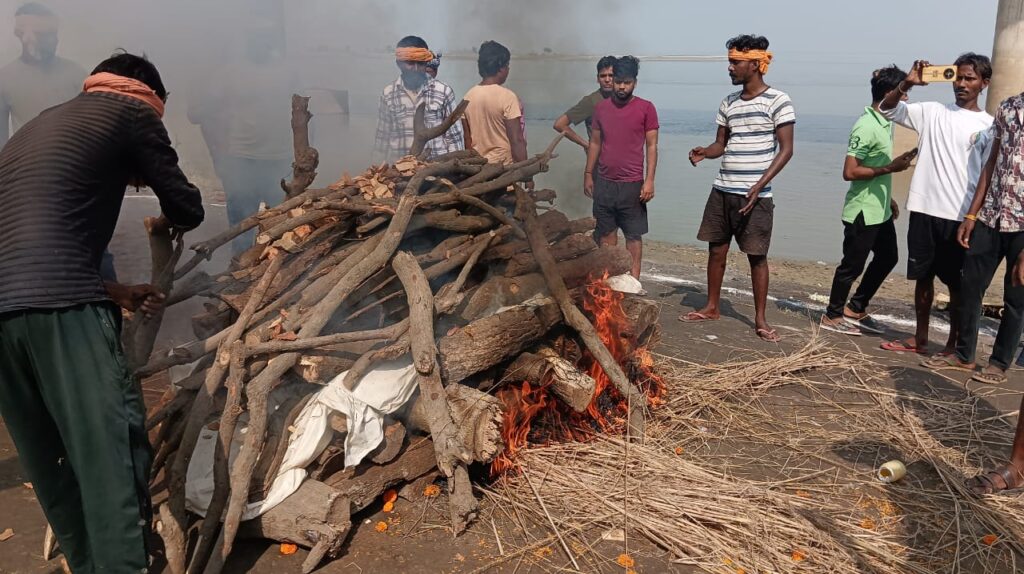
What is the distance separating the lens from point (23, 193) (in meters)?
2.65

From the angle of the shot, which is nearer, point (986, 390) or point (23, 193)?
point (23, 193)

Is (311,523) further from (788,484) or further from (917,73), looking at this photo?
(917,73)

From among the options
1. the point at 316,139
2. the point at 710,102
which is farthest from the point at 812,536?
the point at 710,102

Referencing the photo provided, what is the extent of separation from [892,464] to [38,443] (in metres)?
4.00

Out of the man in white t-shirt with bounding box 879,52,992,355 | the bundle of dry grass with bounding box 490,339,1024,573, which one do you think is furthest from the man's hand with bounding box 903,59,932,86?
the bundle of dry grass with bounding box 490,339,1024,573

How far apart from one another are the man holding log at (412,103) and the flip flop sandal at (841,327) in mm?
3604

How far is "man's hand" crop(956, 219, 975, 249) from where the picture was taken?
5289 mm

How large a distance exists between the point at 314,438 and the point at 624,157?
434 centimetres

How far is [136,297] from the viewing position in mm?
3174

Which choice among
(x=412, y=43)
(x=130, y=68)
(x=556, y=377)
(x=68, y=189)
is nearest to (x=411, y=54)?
(x=412, y=43)

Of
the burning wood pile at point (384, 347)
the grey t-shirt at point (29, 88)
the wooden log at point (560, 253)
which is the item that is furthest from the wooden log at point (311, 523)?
the grey t-shirt at point (29, 88)

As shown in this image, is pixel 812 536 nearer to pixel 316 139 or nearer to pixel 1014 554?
pixel 1014 554

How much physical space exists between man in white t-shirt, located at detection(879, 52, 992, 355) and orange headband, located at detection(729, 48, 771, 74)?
1.03m

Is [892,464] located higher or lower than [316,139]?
lower
